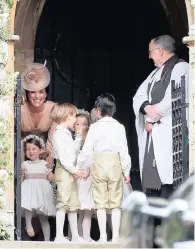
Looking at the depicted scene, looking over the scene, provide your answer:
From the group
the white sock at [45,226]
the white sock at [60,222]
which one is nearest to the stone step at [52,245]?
the white sock at [60,222]

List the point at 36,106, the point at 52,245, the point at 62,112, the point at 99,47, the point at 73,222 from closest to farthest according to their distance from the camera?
1. the point at 52,245
2. the point at 73,222
3. the point at 62,112
4. the point at 36,106
5. the point at 99,47

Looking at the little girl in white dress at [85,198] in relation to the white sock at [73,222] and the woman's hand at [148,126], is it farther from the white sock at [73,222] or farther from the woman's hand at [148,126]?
the woman's hand at [148,126]

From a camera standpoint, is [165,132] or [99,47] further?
[99,47]

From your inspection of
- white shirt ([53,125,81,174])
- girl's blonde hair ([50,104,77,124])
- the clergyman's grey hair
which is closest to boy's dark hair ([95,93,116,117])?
girl's blonde hair ([50,104,77,124])

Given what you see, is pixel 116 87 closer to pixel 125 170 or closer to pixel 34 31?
pixel 34 31

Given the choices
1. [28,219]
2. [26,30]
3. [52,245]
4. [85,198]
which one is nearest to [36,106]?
[26,30]

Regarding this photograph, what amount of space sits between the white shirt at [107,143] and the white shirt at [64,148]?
0.45ft

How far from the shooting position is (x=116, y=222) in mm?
13703

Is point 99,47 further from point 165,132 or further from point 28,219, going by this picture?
point 28,219

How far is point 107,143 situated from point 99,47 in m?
2.74

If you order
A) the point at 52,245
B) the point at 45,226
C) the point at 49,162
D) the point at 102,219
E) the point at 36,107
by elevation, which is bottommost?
the point at 52,245

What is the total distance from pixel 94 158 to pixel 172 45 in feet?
4.98

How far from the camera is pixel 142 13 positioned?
16.2 metres

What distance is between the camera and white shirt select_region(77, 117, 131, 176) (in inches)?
540
